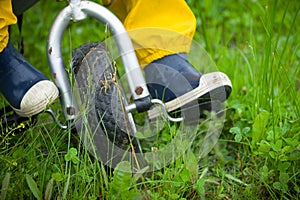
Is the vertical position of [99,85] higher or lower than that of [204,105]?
higher

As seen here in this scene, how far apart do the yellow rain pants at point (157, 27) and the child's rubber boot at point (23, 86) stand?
0.33 meters

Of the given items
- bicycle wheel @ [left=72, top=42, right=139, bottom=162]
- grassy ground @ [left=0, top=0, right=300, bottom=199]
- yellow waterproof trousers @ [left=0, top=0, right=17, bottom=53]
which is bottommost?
grassy ground @ [left=0, top=0, right=300, bottom=199]

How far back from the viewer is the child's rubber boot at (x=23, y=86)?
1.36m

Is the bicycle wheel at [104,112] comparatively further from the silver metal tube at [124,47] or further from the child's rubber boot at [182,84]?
the child's rubber boot at [182,84]

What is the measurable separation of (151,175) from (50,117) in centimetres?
35

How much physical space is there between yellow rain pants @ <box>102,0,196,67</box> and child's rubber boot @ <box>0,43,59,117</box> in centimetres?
33

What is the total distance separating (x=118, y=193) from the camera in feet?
4.03

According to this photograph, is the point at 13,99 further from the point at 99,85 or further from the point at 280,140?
the point at 280,140

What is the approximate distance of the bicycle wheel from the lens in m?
1.33

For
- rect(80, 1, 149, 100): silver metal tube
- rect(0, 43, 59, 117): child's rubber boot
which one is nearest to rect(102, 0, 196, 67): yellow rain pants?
rect(80, 1, 149, 100): silver metal tube

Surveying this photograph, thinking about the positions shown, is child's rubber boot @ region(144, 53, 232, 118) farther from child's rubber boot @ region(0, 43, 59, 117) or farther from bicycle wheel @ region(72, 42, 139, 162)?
child's rubber boot @ region(0, 43, 59, 117)

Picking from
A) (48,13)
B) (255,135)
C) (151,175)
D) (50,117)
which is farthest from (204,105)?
(48,13)

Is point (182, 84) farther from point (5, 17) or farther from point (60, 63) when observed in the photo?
point (5, 17)

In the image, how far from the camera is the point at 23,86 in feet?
4.53
